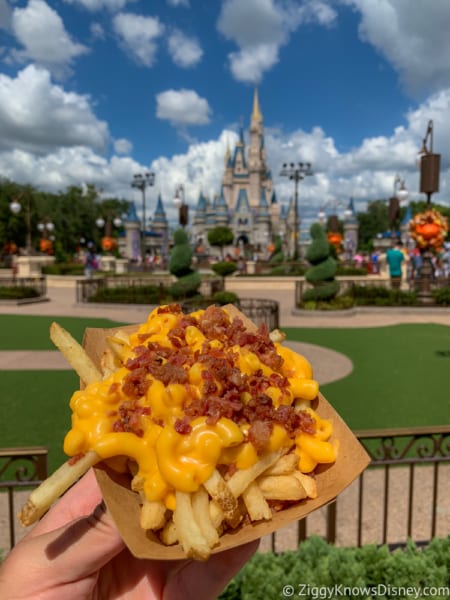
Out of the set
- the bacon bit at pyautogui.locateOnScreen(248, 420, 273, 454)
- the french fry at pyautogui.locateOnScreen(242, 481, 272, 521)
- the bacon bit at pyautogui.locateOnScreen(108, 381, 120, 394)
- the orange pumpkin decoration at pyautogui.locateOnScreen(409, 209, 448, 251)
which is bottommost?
the french fry at pyautogui.locateOnScreen(242, 481, 272, 521)

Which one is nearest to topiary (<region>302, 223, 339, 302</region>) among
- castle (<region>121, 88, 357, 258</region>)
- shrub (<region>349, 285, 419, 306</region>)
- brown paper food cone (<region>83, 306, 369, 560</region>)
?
shrub (<region>349, 285, 419, 306</region>)

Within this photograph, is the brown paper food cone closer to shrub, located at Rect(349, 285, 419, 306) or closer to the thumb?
the thumb

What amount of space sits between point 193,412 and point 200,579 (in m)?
0.88

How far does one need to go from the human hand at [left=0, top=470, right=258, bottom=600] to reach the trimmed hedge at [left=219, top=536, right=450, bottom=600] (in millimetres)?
1261

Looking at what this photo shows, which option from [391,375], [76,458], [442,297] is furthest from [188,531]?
[442,297]

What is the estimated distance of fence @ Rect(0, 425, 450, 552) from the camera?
135 inches

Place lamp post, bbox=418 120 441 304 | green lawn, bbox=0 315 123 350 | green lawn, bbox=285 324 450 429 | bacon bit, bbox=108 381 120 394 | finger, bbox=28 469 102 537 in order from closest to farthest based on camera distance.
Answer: bacon bit, bbox=108 381 120 394 → finger, bbox=28 469 102 537 → green lawn, bbox=285 324 450 429 → green lawn, bbox=0 315 123 350 → lamp post, bbox=418 120 441 304

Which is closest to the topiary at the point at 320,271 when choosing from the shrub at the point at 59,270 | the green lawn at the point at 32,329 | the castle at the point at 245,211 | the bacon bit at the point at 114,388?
the green lawn at the point at 32,329

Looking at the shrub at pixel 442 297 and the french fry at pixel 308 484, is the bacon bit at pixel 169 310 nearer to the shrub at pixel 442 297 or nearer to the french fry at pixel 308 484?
the french fry at pixel 308 484

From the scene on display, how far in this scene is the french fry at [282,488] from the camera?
4.62ft

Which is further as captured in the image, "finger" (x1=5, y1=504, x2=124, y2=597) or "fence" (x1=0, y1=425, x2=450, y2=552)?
"fence" (x1=0, y1=425, x2=450, y2=552)

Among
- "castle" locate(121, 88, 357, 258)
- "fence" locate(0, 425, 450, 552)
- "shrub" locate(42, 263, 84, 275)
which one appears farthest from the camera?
"castle" locate(121, 88, 357, 258)

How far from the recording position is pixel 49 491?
4.22ft

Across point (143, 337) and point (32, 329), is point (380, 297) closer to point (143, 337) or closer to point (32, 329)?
point (32, 329)
